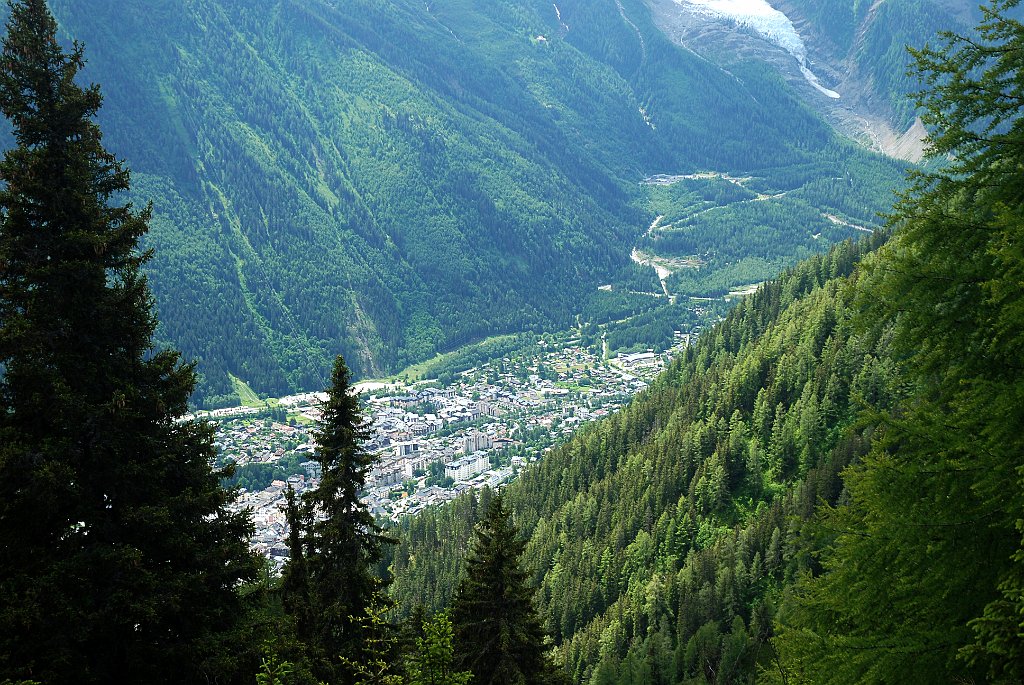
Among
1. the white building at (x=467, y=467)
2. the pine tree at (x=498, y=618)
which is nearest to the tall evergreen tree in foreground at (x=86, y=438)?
the pine tree at (x=498, y=618)

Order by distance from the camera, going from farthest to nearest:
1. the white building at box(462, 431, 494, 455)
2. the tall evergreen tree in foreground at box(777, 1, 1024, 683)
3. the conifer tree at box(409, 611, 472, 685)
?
the white building at box(462, 431, 494, 455) < the conifer tree at box(409, 611, 472, 685) < the tall evergreen tree in foreground at box(777, 1, 1024, 683)

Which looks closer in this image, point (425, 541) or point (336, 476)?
point (336, 476)

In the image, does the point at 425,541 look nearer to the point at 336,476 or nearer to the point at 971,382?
the point at 336,476

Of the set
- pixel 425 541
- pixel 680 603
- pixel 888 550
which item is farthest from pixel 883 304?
pixel 425 541

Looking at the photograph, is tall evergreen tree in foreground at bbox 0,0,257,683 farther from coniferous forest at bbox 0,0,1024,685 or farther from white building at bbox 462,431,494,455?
white building at bbox 462,431,494,455

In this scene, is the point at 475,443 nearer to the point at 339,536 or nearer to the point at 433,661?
the point at 339,536

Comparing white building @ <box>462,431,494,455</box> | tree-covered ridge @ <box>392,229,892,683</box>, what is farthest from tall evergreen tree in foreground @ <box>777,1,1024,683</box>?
white building @ <box>462,431,494,455</box>
